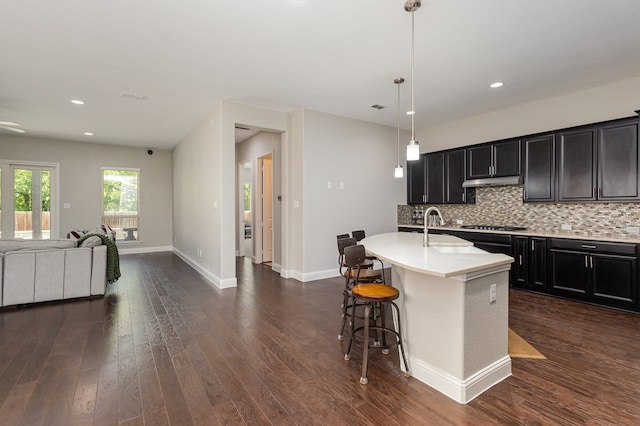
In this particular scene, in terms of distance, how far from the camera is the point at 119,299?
4125 mm

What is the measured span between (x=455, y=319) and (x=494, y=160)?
3.90m

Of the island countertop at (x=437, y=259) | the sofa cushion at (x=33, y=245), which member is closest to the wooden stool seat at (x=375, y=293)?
the island countertop at (x=437, y=259)

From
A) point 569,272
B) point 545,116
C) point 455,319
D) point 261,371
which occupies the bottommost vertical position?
point 261,371

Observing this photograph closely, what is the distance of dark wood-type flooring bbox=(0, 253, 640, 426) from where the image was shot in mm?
1834

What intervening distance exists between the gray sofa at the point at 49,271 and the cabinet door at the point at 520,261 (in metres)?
5.94

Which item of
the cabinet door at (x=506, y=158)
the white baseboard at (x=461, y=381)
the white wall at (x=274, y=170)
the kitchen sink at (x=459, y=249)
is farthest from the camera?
the white wall at (x=274, y=170)

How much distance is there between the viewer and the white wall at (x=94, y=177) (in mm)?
6961

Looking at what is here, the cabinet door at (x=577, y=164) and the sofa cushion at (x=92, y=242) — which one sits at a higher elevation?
the cabinet door at (x=577, y=164)

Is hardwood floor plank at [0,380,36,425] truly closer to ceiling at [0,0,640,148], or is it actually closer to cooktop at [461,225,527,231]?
ceiling at [0,0,640,148]

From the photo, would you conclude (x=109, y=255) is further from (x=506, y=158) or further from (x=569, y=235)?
(x=569, y=235)

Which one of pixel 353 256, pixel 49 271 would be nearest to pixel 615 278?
pixel 353 256

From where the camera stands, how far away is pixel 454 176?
220 inches

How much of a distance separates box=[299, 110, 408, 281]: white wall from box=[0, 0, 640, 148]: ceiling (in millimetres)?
581

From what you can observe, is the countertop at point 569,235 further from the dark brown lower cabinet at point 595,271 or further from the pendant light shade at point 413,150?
the pendant light shade at point 413,150
